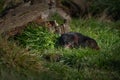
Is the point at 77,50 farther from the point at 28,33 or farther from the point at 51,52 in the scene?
the point at 28,33

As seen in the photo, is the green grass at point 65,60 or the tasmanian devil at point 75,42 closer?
the green grass at point 65,60

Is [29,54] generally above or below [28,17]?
below

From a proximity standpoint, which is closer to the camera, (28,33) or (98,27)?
(28,33)

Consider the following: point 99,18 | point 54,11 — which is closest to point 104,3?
point 99,18

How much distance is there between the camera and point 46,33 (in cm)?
1093

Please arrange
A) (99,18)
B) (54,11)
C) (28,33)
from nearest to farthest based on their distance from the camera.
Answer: (28,33) < (54,11) < (99,18)

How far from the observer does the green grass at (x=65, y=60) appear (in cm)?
885

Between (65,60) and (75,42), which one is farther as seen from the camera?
(75,42)

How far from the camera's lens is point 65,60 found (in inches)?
382

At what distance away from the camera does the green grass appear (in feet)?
29.0

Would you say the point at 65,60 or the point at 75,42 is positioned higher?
the point at 75,42

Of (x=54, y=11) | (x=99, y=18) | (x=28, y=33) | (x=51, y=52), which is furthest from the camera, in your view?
(x=99, y=18)

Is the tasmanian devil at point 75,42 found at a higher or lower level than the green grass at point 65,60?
higher

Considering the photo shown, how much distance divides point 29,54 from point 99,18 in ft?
15.6
